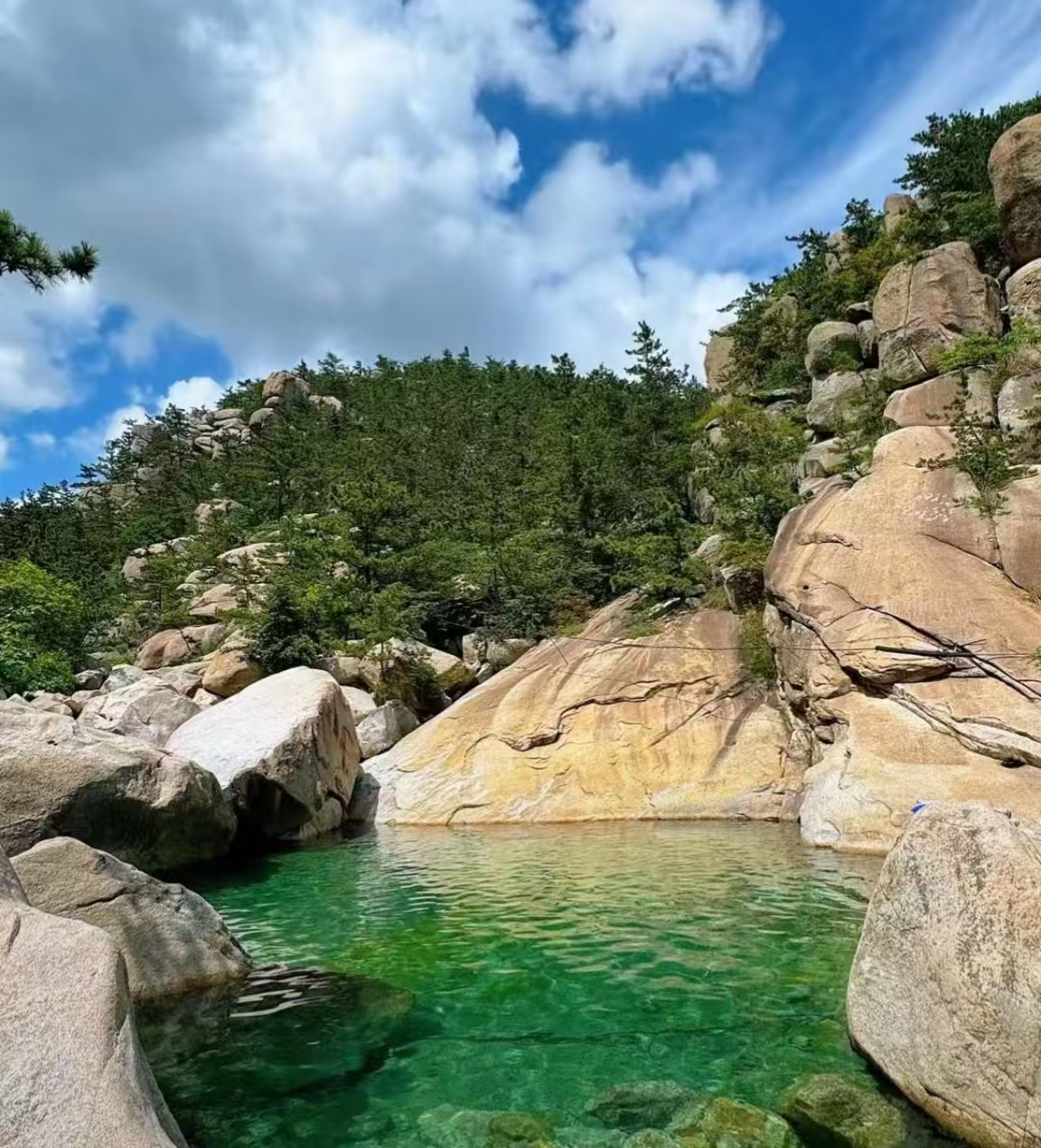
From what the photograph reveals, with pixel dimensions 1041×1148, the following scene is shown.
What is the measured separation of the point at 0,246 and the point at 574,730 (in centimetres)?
1409

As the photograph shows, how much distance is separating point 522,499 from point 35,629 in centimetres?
1961

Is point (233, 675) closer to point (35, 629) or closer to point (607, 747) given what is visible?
point (35, 629)

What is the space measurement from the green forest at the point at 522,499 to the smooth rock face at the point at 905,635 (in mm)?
1774

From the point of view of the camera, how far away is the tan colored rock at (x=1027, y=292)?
85.9 ft

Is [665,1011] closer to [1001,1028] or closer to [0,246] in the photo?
[1001,1028]

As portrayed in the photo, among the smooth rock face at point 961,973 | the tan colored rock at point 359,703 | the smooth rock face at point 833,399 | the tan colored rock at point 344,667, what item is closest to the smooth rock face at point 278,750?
the tan colored rock at point 359,703

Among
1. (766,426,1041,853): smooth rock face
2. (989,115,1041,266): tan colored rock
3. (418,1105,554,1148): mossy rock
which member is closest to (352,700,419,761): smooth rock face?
(766,426,1041,853): smooth rock face

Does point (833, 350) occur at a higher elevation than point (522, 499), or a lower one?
higher

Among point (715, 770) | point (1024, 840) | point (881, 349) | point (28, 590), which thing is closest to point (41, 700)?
point (28, 590)

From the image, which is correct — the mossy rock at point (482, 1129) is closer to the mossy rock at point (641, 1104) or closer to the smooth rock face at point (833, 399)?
the mossy rock at point (641, 1104)

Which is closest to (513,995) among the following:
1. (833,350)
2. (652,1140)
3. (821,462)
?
(652,1140)

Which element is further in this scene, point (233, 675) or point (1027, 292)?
point (1027, 292)

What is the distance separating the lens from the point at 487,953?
868 centimetres

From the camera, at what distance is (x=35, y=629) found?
31.9m
